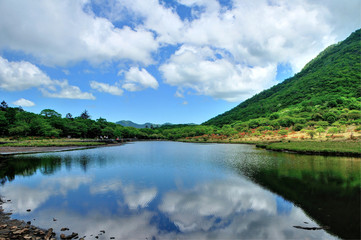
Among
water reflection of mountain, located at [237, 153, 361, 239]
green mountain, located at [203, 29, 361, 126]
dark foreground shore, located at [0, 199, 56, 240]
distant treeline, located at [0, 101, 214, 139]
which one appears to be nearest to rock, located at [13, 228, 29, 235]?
dark foreground shore, located at [0, 199, 56, 240]

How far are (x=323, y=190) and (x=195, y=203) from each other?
31.3 feet

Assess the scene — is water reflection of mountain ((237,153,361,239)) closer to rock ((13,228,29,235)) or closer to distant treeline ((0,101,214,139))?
rock ((13,228,29,235))

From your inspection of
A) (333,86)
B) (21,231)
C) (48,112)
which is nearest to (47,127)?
(48,112)

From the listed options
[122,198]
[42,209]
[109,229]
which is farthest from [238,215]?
[42,209]

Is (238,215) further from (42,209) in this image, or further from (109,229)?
(42,209)

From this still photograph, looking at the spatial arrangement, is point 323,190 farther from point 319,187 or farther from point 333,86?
point 333,86

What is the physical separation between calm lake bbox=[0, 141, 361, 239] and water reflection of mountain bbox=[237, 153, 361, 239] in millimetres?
42

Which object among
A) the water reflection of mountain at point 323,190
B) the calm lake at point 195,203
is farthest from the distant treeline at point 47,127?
Result: the water reflection of mountain at point 323,190

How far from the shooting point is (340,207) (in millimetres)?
11906

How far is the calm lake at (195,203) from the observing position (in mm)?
9977

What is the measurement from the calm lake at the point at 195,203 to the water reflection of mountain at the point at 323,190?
0.14 ft

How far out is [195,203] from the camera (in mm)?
13641

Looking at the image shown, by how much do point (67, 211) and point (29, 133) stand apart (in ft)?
240

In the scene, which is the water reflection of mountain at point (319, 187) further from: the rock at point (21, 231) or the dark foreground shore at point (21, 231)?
the rock at point (21, 231)
